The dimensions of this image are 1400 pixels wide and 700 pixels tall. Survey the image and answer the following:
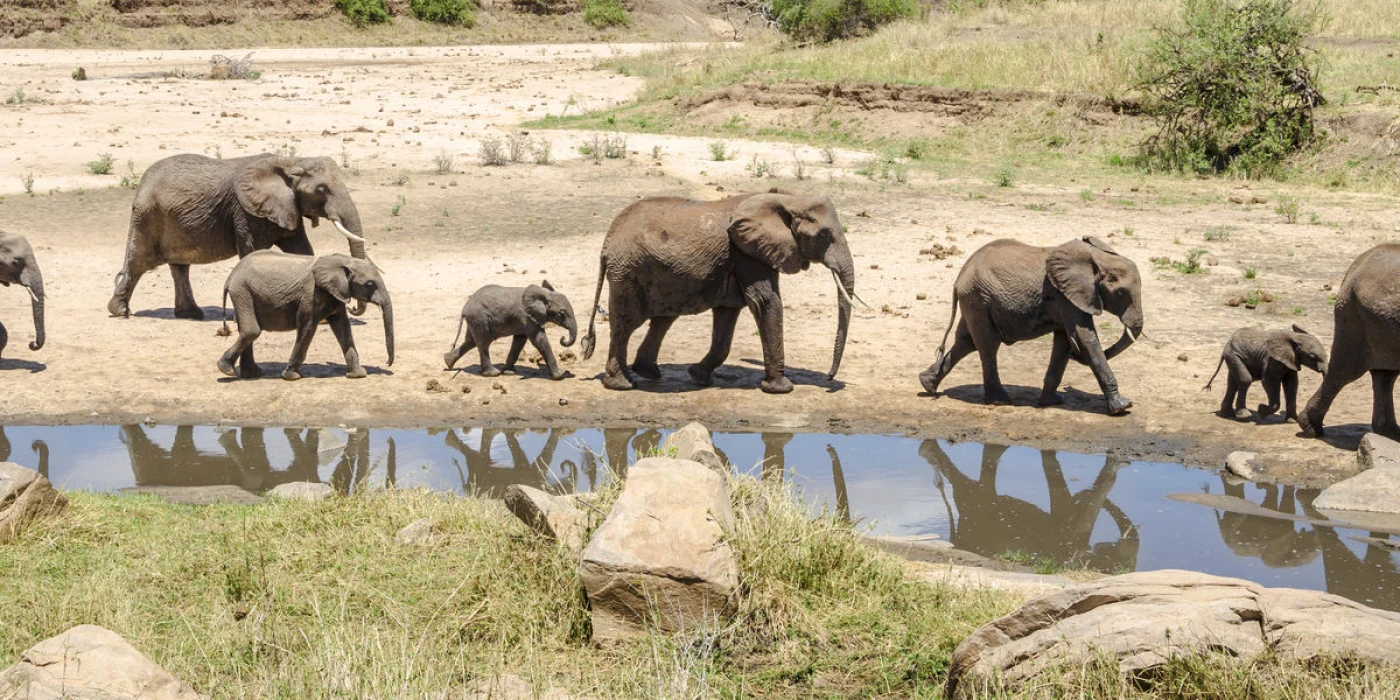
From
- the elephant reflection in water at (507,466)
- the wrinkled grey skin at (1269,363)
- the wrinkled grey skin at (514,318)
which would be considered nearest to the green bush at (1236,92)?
the wrinkled grey skin at (1269,363)

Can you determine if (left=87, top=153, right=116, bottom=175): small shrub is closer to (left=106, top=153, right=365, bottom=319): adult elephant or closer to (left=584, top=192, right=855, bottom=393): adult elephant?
(left=106, top=153, right=365, bottom=319): adult elephant

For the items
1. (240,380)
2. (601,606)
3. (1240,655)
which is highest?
(1240,655)

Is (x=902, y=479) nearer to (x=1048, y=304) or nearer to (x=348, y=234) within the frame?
(x=1048, y=304)

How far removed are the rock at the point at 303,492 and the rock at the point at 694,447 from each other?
2259 mm

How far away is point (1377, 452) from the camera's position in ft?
32.7

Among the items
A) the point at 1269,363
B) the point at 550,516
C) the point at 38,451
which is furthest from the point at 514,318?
the point at 1269,363

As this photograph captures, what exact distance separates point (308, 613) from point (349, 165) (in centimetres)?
1680

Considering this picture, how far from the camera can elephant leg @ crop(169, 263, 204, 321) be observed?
14805mm

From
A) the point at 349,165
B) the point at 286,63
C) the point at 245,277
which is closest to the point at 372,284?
the point at 245,277

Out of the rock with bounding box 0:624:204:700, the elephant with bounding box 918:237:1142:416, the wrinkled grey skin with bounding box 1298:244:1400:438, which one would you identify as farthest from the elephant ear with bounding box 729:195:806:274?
the rock with bounding box 0:624:204:700

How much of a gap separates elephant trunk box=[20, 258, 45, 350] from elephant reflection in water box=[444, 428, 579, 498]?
159 inches

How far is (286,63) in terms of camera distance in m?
45.8

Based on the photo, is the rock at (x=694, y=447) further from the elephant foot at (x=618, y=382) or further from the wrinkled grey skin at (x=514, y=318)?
the wrinkled grey skin at (x=514, y=318)

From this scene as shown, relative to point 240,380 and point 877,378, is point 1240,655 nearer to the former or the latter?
point 877,378
